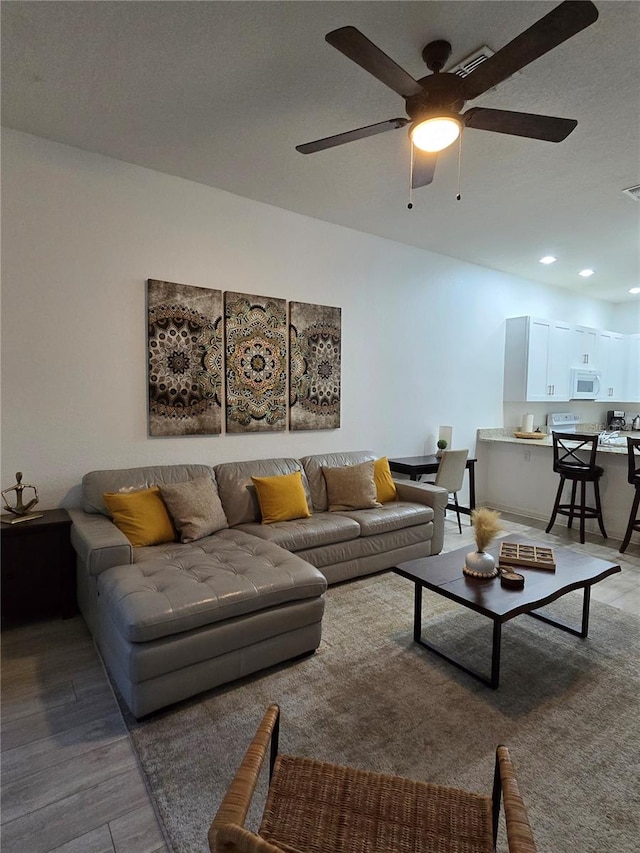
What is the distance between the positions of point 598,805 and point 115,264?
3851 millimetres

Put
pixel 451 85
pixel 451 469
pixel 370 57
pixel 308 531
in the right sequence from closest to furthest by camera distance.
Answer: pixel 370 57 → pixel 451 85 → pixel 308 531 → pixel 451 469

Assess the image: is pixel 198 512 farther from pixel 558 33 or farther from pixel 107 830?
pixel 558 33

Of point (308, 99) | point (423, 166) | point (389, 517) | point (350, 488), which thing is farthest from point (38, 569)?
point (423, 166)

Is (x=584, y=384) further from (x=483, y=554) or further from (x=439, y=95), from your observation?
(x=439, y=95)

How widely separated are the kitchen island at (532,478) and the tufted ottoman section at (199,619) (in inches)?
150

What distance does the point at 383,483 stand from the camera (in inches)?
162

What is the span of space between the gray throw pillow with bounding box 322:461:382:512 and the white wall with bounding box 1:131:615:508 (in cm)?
52

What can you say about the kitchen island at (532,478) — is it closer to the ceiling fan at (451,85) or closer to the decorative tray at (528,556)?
the decorative tray at (528,556)

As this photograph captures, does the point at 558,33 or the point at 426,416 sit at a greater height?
the point at 558,33

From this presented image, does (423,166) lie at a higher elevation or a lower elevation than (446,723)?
higher

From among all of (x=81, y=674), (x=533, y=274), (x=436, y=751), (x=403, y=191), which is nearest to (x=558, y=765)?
(x=436, y=751)

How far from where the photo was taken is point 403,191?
3.59 m

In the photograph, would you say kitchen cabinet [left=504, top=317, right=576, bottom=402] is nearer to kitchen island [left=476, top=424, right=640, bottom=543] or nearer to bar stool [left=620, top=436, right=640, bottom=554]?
kitchen island [left=476, top=424, right=640, bottom=543]

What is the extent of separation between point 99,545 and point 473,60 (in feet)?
Answer: 10.00
